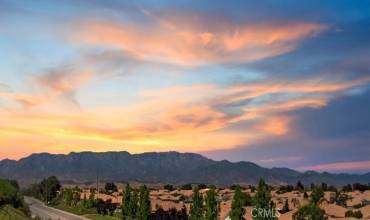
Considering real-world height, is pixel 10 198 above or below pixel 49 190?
below

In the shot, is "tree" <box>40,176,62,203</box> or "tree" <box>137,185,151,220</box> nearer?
"tree" <box>137,185,151,220</box>

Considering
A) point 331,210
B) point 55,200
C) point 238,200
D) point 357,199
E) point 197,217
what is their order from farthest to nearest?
1. point 55,200
2. point 357,199
3. point 331,210
4. point 197,217
5. point 238,200

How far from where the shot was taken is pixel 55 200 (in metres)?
148

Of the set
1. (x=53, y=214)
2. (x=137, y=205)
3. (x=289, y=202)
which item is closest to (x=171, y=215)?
(x=137, y=205)

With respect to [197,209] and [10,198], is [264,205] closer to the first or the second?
[197,209]

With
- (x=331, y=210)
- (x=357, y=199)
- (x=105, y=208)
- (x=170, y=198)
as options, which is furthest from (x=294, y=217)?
(x=170, y=198)

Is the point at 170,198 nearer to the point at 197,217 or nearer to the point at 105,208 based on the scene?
the point at 105,208

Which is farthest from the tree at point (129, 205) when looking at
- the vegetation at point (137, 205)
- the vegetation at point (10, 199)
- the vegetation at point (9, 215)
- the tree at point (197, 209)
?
the tree at point (197, 209)

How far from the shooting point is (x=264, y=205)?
57000mm

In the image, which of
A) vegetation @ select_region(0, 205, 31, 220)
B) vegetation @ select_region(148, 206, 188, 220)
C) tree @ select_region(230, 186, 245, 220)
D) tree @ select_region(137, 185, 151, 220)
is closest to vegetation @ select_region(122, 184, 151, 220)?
tree @ select_region(137, 185, 151, 220)

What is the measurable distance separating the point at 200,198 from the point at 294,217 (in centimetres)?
1138

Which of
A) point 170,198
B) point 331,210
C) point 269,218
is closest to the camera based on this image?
point 269,218

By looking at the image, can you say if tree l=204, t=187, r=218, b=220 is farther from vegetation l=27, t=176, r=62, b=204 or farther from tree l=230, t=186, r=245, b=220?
vegetation l=27, t=176, r=62, b=204

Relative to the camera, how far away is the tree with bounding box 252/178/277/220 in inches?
2195
